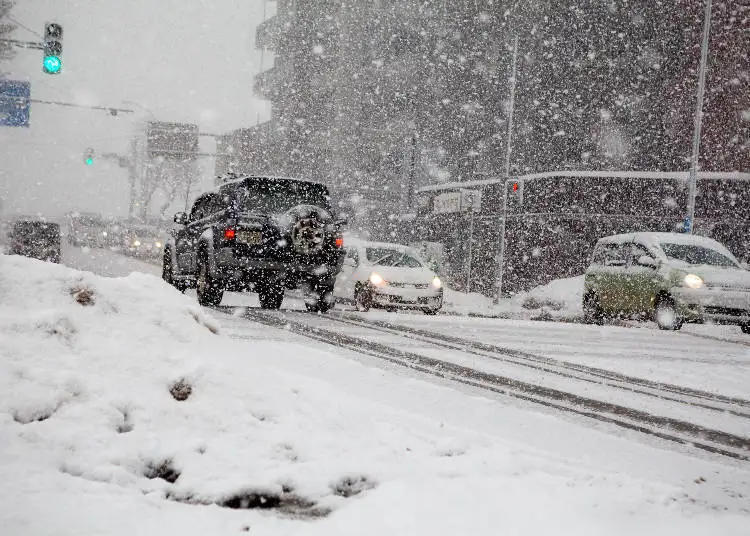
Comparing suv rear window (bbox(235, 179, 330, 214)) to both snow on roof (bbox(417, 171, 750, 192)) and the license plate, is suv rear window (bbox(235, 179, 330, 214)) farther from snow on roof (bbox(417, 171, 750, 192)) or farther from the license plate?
snow on roof (bbox(417, 171, 750, 192))

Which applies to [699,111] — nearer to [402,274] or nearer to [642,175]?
[642,175]

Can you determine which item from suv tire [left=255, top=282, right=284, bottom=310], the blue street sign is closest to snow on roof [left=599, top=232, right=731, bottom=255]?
suv tire [left=255, top=282, right=284, bottom=310]

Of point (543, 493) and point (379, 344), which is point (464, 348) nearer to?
point (379, 344)

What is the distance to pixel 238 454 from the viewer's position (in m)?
4.29

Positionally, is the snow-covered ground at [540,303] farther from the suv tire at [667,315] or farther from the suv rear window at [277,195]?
the suv rear window at [277,195]

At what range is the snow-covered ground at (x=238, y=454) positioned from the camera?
12.2ft

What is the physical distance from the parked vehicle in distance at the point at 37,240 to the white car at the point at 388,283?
1259 centimetres

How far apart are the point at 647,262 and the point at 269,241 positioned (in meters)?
7.53

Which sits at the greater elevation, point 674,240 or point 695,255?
point 674,240

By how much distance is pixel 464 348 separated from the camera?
35.7ft

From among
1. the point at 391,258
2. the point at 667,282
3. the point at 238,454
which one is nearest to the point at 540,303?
the point at 391,258

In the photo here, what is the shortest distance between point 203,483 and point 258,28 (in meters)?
58.0

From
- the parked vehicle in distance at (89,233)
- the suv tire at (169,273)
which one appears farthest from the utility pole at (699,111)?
the parked vehicle in distance at (89,233)

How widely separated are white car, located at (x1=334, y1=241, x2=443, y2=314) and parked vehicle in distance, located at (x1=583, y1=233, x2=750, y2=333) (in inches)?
→ 140
